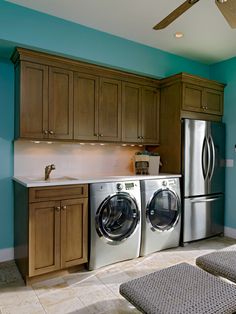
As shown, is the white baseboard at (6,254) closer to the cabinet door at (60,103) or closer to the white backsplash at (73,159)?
→ the white backsplash at (73,159)

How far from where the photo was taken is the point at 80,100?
9.70 ft

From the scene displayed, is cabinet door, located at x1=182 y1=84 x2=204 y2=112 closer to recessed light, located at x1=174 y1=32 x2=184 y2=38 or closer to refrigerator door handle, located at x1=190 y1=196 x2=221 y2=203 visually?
recessed light, located at x1=174 y1=32 x2=184 y2=38

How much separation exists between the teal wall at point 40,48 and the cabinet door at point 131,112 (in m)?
0.25

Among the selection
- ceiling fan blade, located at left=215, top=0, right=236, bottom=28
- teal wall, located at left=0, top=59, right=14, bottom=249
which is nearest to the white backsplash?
teal wall, located at left=0, top=59, right=14, bottom=249

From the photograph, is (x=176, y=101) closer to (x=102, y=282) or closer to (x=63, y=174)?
(x=63, y=174)

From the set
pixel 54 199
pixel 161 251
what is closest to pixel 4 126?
pixel 54 199

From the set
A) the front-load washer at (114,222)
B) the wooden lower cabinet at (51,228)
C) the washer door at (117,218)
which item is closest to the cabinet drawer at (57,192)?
the wooden lower cabinet at (51,228)

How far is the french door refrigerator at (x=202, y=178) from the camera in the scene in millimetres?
3350

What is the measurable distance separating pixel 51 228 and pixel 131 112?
1.84m

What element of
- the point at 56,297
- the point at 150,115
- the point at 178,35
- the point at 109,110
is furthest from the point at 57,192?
the point at 178,35

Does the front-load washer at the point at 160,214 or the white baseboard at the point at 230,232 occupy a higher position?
the front-load washer at the point at 160,214

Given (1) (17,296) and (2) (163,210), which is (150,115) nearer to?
(2) (163,210)

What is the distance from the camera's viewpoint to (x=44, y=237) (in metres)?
2.38

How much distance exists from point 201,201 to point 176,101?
1450 millimetres
